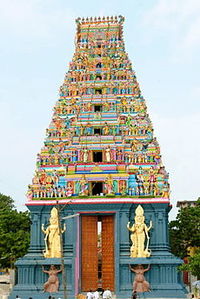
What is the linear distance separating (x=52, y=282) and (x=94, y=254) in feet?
10.1

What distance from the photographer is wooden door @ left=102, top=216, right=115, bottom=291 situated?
2902cm

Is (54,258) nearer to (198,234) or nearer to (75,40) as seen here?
(198,234)

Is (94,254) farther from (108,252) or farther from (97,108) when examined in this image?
(97,108)

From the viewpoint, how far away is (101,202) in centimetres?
2938

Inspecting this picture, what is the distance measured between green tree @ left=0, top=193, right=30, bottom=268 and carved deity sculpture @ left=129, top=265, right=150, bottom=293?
39.9 ft

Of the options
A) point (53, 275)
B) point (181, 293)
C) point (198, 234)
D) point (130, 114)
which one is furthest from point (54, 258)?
point (198, 234)

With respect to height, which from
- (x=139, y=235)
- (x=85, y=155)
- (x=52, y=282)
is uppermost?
(x=85, y=155)

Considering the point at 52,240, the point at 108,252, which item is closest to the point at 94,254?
the point at 108,252

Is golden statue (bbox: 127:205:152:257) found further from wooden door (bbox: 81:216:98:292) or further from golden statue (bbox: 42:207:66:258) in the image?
golden statue (bbox: 42:207:66:258)

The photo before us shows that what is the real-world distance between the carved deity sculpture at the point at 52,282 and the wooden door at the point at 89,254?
5.26 feet

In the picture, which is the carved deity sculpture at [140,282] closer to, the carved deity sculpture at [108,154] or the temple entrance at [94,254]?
the temple entrance at [94,254]

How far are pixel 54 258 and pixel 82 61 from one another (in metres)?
15.0

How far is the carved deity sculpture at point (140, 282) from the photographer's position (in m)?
28.0

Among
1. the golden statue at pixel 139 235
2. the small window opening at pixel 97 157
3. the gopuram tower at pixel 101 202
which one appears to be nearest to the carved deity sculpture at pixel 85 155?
the gopuram tower at pixel 101 202
